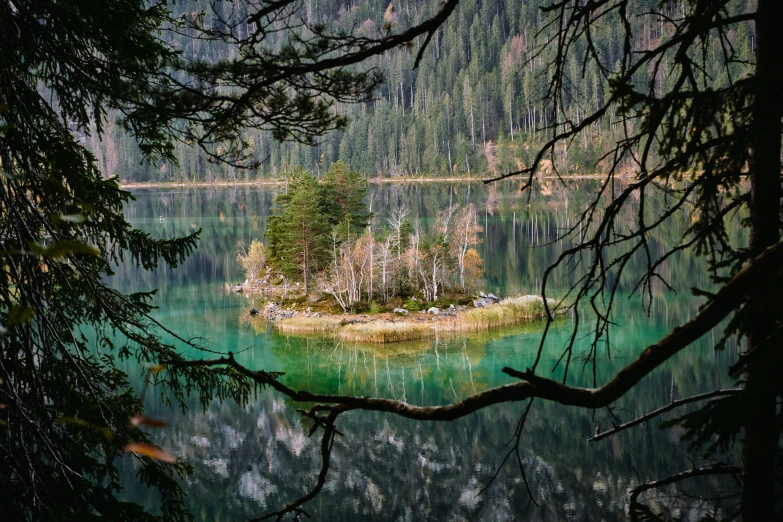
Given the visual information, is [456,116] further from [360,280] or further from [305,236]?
[360,280]

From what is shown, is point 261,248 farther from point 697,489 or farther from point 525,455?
point 697,489

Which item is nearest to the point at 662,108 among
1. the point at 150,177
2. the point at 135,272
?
the point at 135,272

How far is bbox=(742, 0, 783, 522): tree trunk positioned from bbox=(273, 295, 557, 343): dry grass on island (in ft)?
74.3

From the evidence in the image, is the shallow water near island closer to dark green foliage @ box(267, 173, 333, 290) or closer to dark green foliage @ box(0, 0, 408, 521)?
dark green foliage @ box(0, 0, 408, 521)

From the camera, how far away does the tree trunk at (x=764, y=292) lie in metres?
1.77

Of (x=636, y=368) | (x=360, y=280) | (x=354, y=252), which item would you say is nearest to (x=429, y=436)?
(x=360, y=280)

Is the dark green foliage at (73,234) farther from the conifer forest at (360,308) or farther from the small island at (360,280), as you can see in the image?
the small island at (360,280)

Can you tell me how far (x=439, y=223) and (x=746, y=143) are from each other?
126 feet

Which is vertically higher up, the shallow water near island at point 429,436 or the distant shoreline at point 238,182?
the distant shoreline at point 238,182

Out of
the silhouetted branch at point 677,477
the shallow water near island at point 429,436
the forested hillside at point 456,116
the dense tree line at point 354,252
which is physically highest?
the forested hillside at point 456,116

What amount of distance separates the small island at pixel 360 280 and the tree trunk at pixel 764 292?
21729 mm

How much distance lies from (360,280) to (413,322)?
4255 millimetres

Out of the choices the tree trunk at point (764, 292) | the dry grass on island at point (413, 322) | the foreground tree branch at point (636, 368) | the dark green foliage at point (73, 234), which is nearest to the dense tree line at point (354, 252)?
the dry grass on island at point (413, 322)

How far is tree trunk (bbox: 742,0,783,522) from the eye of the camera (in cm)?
177
